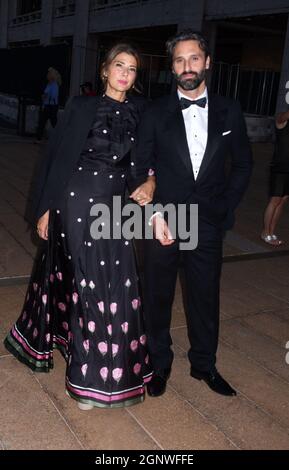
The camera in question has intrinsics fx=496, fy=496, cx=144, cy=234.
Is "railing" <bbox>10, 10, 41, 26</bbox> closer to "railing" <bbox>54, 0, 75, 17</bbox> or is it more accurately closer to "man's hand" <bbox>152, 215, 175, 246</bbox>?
"railing" <bbox>54, 0, 75, 17</bbox>

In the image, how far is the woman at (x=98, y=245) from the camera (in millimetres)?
2578

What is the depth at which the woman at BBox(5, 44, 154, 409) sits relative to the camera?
2578 millimetres

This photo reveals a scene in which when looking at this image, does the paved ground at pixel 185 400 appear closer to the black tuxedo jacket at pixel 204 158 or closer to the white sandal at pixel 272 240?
the black tuxedo jacket at pixel 204 158

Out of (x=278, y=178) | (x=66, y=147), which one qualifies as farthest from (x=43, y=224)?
(x=278, y=178)

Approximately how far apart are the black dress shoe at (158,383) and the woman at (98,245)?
14cm

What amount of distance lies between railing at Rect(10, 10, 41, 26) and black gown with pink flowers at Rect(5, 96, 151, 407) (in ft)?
108

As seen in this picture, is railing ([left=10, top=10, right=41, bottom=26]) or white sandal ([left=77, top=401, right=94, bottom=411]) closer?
white sandal ([left=77, top=401, right=94, bottom=411])

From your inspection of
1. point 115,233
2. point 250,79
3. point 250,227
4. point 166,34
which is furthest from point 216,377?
point 166,34

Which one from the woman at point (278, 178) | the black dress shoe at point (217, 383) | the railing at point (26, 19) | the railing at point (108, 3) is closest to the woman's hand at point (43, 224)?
the black dress shoe at point (217, 383)

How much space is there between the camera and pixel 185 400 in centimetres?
285

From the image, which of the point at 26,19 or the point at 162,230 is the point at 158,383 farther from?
the point at 26,19

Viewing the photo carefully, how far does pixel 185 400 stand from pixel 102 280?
2.87 ft

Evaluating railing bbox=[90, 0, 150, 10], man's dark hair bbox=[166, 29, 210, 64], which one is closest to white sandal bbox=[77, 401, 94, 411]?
man's dark hair bbox=[166, 29, 210, 64]
